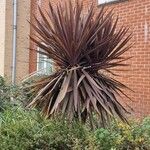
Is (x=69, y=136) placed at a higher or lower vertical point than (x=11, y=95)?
lower

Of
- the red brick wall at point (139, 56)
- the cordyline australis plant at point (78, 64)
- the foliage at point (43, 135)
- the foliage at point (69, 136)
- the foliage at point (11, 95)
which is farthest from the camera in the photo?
the red brick wall at point (139, 56)

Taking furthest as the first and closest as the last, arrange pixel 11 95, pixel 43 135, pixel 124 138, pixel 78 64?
1. pixel 11 95
2. pixel 78 64
3. pixel 43 135
4. pixel 124 138

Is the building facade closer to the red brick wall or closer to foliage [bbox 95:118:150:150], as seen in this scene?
the red brick wall

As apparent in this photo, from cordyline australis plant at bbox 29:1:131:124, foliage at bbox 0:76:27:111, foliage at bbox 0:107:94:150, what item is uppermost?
cordyline australis plant at bbox 29:1:131:124

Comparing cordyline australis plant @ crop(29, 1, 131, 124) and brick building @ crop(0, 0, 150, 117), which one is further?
brick building @ crop(0, 0, 150, 117)

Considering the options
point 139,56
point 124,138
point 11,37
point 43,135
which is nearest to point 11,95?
point 139,56

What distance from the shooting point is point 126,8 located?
429 inches

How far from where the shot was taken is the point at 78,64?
660 cm

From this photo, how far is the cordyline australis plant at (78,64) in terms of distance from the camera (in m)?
6.39

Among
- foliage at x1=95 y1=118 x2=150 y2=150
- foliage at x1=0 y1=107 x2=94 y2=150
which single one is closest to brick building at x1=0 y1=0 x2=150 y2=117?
foliage at x1=95 y1=118 x2=150 y2=150

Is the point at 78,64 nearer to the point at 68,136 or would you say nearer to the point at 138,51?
the point at 68,136

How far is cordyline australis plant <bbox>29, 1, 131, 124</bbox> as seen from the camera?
21.0ft

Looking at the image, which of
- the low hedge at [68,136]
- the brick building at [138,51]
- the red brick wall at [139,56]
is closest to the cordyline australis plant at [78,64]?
the low hedge at [68,136]

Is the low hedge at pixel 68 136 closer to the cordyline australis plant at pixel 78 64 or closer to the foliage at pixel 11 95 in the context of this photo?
the cordyline australis plant at pixel 78 64
